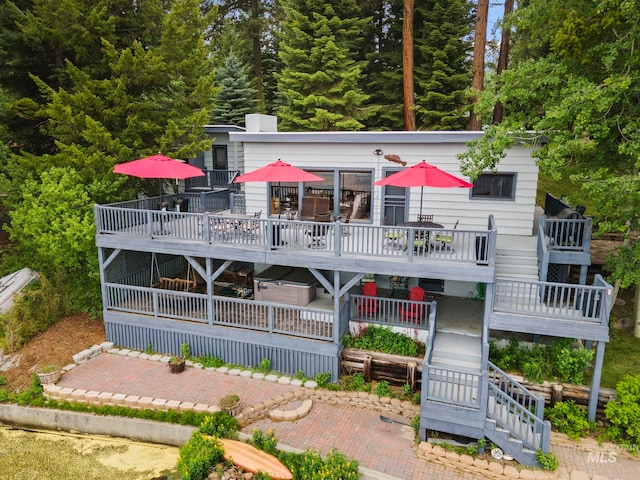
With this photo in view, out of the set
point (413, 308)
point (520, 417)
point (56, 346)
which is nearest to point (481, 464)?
point (520, 417)

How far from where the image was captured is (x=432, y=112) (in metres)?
24.2

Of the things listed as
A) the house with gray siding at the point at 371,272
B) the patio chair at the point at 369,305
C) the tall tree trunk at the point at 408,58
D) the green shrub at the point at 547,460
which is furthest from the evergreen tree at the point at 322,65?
the green shrub at the point at 547,460

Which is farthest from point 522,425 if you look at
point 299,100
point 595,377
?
point 299,100

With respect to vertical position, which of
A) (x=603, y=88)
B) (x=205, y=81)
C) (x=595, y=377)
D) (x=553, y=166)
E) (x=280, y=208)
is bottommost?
(x=595, y=377)

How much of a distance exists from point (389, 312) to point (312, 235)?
2863 mm

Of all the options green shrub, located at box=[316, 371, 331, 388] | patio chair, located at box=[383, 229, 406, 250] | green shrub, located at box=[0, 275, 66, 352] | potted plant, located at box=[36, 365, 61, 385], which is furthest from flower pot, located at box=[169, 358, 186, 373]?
patio chair, located at box=[383, 229, 406, 250]

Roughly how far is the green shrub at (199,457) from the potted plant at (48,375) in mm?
4876

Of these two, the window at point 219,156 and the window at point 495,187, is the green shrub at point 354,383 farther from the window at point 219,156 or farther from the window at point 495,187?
the window at point 219,156

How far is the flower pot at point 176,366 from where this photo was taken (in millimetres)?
11727

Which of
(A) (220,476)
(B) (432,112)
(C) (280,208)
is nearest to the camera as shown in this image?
(A) (220,476)

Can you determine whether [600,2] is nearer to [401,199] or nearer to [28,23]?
[401,199]

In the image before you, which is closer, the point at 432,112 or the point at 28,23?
the point at 28,23

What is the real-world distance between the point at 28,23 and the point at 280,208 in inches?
404

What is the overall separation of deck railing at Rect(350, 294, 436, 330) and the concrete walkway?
7.24 ft
